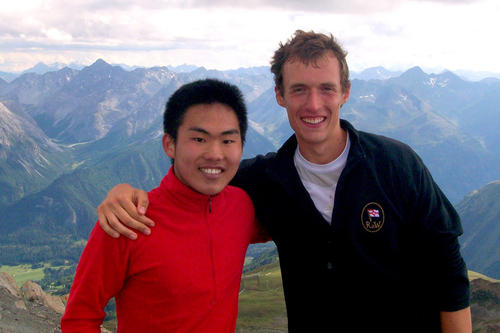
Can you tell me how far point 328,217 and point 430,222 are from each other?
1955mm

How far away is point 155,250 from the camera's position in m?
6.88

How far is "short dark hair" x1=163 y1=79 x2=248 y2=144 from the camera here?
740 cm

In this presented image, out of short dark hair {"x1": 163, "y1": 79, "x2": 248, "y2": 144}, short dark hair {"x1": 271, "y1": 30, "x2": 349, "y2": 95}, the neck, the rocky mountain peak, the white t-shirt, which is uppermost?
short dark hair {"x1": 271, "y1": 30, "x2": 349, "y2": 95}

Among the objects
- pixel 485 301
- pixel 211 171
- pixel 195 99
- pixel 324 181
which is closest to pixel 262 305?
pixel 485 301

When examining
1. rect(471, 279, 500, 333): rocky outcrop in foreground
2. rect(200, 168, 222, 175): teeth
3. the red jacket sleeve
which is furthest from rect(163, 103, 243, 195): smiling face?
rect(471, 279, 500, 333): rocky outcrop in foreground

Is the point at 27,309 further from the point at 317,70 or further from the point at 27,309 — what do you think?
the point at 317,70

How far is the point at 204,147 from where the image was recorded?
7.32m

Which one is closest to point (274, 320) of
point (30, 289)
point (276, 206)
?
point (30, 289)

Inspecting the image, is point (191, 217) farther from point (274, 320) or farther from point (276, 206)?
point (274, 320)

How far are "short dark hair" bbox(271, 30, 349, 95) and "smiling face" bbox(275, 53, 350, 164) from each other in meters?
0.12

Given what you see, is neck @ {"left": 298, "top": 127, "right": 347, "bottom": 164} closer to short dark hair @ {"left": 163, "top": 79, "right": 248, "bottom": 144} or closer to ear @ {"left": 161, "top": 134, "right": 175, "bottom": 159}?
short dark hair @ {"left": 163, "top": 79, "right": 248, "bottom": 144}

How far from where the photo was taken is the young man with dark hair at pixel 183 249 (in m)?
6.77

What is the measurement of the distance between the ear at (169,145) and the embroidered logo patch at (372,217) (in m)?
3.97

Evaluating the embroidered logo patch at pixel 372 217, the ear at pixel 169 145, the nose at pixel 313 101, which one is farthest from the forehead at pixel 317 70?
the ear at pixel 169 145
